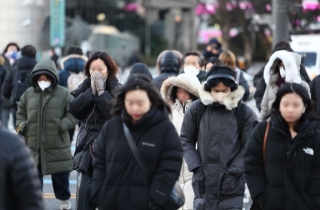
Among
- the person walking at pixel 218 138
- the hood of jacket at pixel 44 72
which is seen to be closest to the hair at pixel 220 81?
the person walking at pixel 218 138

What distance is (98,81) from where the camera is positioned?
791cm

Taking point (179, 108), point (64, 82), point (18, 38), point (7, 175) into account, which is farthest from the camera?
point (18, 38)

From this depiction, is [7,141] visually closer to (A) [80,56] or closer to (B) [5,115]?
(A) [80,56]

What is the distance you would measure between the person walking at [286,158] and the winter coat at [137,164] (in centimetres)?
58

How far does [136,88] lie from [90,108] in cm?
208

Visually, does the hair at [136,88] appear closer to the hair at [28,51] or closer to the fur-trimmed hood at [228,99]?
the fur-trimmed hood at [228,99]

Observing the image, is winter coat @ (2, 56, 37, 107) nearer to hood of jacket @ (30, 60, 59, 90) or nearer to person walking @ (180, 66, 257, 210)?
hood of jacket @ (30, 60, 59, 90)

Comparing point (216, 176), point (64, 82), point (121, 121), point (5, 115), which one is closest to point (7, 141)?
point (121, 121)

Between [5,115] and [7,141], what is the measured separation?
1163cm

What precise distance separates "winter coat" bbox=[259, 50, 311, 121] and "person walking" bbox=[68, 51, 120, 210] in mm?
1524

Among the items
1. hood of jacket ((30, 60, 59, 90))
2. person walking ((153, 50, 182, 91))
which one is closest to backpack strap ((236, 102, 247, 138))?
hood of jacket ((30, 60, 59, 90))

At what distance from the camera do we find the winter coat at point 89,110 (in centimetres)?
793

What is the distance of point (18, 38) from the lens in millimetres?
37312

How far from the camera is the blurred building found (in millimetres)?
36906
